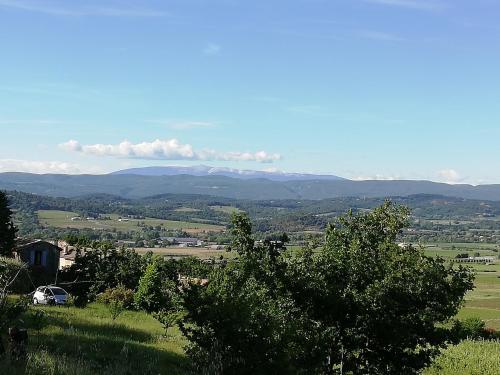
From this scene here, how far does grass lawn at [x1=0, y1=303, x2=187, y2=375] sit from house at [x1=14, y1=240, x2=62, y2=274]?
1315 inches

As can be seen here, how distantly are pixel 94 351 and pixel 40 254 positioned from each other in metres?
44.0

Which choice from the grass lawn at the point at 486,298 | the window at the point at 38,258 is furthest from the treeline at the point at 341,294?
the window at the point at 38,258

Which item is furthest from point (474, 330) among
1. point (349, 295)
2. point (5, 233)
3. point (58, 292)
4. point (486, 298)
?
point (486, 298)

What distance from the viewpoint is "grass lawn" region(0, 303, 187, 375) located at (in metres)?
9.24

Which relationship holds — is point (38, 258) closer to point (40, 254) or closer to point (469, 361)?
point (40, 254)

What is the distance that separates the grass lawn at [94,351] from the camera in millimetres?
9242

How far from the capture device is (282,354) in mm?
10188

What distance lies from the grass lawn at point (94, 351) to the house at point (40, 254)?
33.4 m

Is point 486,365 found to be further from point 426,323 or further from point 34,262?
point 34,262

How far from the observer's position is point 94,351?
15.5 metres

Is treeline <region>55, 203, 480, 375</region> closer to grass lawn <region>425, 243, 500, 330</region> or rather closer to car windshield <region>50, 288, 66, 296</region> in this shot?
car windshield <region>50, 288, 66, 296</region>

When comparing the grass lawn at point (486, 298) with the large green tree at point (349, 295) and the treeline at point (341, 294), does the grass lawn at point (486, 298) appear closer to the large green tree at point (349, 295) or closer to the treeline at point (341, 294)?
the treeline at point (341, 294)

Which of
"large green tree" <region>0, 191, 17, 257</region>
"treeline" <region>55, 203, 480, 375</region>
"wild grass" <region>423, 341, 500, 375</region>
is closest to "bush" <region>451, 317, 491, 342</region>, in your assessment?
"wild grass" <region>423, 341, 500, 375</region>

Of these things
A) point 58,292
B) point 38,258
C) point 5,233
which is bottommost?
point 38,258
